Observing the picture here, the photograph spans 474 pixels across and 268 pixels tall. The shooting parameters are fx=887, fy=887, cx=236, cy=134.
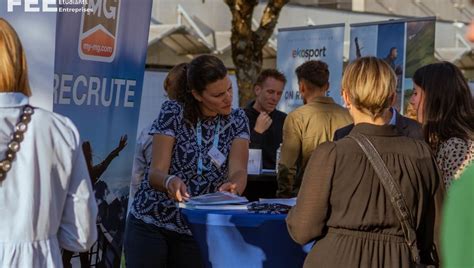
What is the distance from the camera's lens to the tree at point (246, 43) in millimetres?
14508

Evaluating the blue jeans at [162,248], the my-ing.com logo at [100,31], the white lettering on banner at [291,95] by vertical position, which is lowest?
the blue jeans at [162,248]

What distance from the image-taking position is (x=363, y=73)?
10.7 ft

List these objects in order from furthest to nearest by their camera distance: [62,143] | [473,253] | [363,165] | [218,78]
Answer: [218,78]
[363,165]
[62,143]
[473,253]

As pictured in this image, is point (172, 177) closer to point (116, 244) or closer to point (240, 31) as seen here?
point (116, 244)

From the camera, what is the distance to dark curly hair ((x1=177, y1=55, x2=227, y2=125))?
4.27 m

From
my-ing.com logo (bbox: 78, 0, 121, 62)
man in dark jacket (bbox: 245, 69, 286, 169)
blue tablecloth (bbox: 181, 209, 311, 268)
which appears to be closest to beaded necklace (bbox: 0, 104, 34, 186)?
Result: blue tablecloth (bbox: 181, 209, 311, 268)

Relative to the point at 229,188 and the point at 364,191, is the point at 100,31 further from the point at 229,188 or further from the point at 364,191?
the point at 364,191

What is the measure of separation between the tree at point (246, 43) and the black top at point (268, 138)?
6.10 m

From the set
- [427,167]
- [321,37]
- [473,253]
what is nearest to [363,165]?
[427,167]

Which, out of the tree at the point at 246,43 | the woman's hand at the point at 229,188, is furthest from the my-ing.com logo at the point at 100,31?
the tree at the point at 246,43

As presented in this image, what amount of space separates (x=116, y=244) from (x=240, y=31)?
1038 cm

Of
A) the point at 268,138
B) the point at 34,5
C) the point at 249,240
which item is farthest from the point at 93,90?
the point at 268,138

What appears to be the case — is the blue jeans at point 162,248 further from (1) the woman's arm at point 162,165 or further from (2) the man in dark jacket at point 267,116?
(2) the man in dark jacket at point 267,116

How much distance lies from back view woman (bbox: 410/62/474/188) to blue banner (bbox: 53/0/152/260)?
1457 mm
